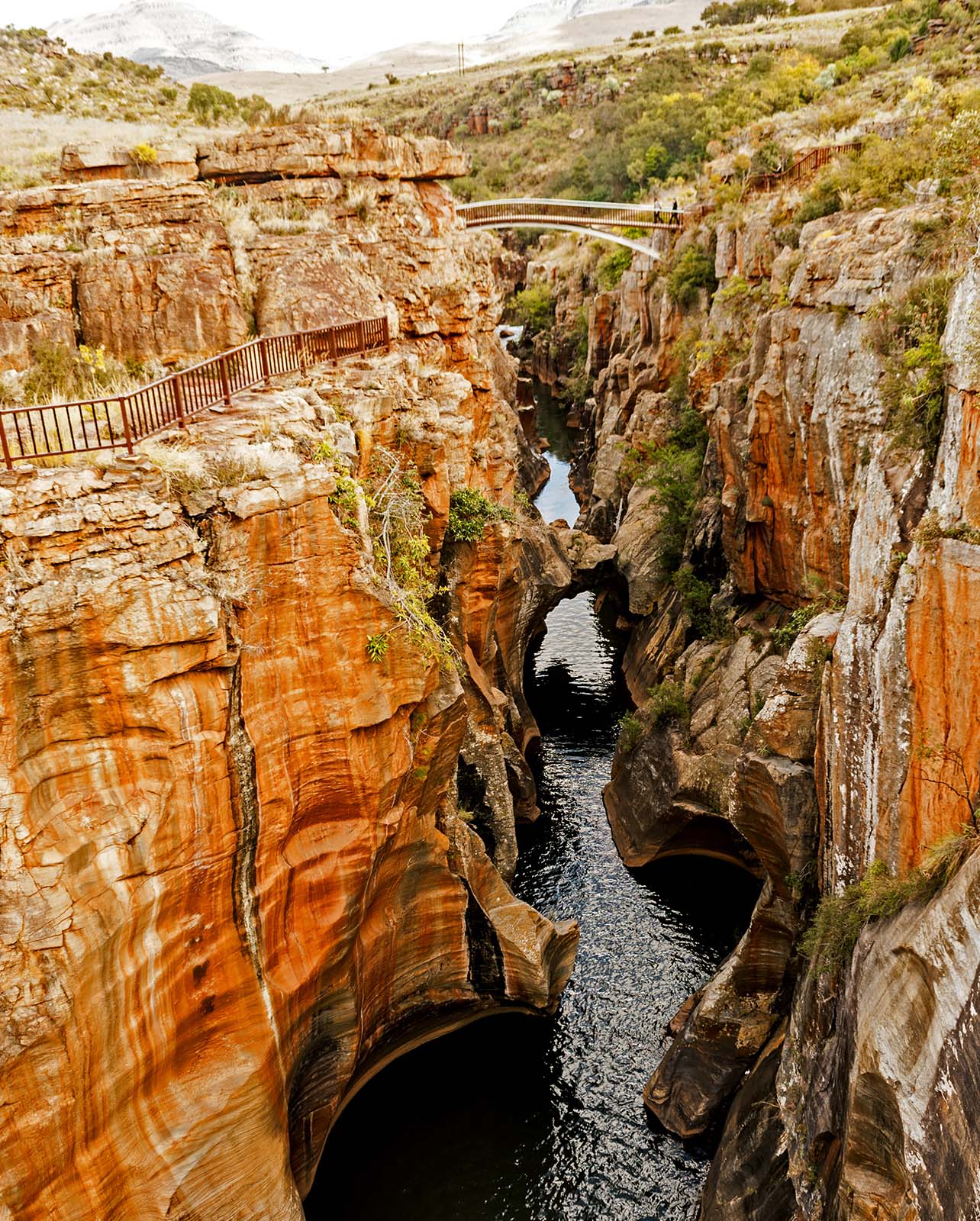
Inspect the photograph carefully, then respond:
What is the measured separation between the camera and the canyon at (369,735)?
9711 mm

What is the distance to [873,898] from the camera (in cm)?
1086

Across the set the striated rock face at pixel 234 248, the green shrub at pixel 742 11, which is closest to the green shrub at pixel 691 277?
the striated rock face at pixel 234 248

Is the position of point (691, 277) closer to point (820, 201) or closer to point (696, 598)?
point (820, 201)

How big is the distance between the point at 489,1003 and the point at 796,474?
13049mm

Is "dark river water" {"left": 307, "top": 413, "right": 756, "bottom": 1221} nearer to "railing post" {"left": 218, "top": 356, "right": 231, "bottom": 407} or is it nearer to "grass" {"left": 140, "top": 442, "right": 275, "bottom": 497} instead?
"grass" {"left": 140, "top": 442, "right": 275, "bottom": 497}

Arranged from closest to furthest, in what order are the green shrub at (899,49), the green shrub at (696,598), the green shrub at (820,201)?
the green shrub at (820,201), the green shrub at (696,598), the green shrub at (899,49)

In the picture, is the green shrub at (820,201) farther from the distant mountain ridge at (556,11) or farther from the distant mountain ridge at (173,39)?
the distant mountain ridge at (556,11)

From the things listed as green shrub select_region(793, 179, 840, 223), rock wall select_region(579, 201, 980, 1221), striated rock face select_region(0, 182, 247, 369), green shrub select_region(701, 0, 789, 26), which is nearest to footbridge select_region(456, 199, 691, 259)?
rock wall select_region(579, 201, 980, 1221)

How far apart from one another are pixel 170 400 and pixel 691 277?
86.8 ft

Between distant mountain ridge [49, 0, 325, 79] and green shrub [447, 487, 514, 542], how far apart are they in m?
79.6

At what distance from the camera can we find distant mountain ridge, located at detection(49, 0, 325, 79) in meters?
85.5

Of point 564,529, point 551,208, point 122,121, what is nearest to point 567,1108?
point 564,529

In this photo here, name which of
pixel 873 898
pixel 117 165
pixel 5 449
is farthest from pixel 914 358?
pixel 117 165

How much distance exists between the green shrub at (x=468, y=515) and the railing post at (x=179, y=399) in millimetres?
7570
